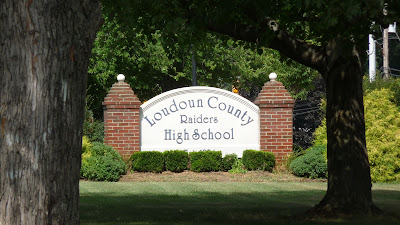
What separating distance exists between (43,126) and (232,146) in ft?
49.9

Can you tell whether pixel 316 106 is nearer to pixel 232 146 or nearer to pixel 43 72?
pixel 232 146

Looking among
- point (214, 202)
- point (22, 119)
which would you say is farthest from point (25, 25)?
point (214, 202)

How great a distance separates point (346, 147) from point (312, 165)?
8893 millimetres

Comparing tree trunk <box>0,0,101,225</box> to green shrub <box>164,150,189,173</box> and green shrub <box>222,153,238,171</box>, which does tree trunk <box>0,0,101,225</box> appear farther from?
green shrub <box>222,153,238,171</box>

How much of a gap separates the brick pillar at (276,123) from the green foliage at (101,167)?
178 inches

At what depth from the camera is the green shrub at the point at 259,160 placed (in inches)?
757

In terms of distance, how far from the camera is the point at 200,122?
66.0 feet

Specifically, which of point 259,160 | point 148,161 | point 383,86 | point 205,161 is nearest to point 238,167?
point 259,160

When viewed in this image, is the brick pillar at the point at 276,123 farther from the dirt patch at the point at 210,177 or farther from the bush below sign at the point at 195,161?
the dirt patch at the point at 210,177

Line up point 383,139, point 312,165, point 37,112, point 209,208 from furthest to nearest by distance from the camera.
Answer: point 312,165 < point 383,139 < point 209,208 < point 37,112

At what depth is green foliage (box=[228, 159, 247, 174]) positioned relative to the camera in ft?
62.8

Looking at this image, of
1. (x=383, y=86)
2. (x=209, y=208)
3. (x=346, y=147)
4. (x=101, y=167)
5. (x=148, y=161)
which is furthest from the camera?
(x=383, y=86)

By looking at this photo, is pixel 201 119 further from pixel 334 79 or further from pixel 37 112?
pixel 37 112

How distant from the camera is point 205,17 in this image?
912 cm
